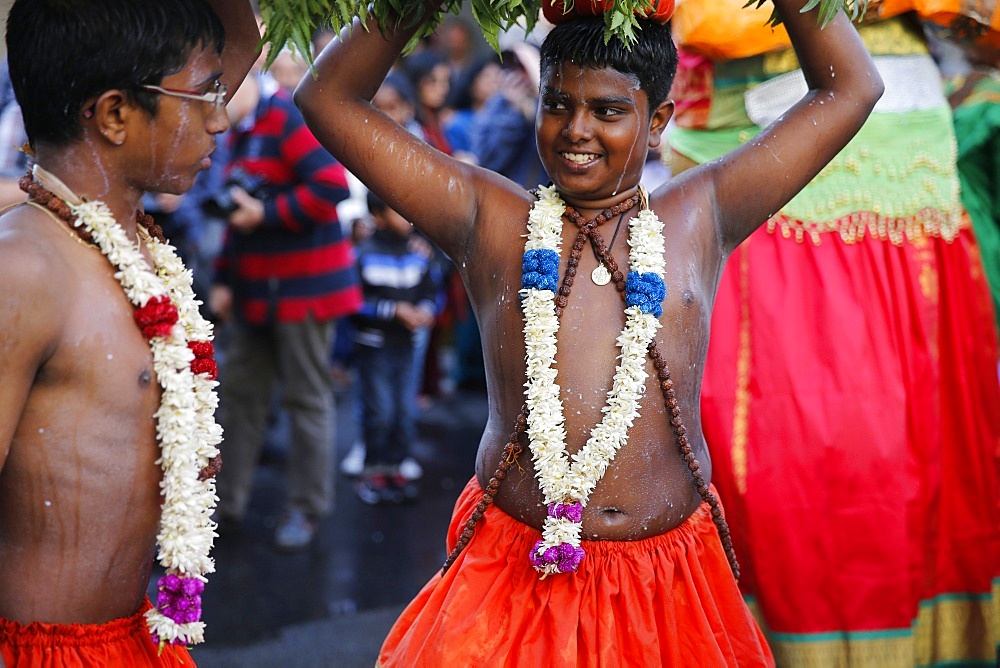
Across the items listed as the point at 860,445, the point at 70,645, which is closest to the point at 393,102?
the point at 860,445

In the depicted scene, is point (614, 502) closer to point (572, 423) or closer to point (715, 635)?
point (572, 423)

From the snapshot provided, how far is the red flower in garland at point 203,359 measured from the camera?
2.19 m

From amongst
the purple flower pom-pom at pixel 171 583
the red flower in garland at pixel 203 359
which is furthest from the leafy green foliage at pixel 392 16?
the purple flower pom-pom at pixel 171 583

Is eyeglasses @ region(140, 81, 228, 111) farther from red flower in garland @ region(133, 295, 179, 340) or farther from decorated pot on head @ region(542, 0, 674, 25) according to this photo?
decorated pot on head @ region(542, 0, 674, 25)

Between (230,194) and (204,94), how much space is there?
3.06 metres

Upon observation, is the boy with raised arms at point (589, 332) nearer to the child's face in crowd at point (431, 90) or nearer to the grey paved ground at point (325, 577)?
the grey paved ground at point (325, 577)

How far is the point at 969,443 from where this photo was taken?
11.8ft

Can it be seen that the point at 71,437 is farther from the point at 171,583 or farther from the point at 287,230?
the point at 287,230

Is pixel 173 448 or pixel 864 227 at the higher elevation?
pixel 864 227

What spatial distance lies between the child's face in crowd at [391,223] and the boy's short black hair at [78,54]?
12.9 feet

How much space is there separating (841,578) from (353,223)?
14.2 ft

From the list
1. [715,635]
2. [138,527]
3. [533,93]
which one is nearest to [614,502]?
[715,635]

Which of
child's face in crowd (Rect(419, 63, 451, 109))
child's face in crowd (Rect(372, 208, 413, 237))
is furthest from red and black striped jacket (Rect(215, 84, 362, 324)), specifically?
child's face in crowd (Rect(419, 63, 451, 109))

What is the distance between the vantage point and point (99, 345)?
199 centimetres
